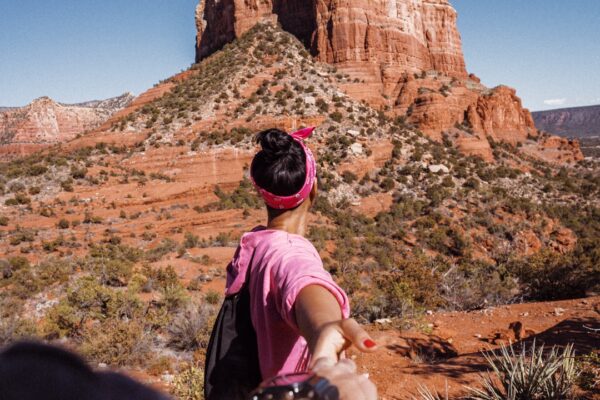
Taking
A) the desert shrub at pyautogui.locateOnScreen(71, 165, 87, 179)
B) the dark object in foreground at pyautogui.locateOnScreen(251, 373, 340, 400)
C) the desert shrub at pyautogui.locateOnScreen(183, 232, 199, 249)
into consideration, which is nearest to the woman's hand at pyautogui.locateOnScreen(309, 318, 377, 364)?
the dark object in foreground at pyautogui.locateOnScreen(251, 373, 340, 400)

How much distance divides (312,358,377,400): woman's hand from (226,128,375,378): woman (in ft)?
0.20

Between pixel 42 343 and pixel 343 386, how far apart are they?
1.48 feet

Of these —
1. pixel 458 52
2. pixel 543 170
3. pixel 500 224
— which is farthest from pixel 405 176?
pixel 458 52

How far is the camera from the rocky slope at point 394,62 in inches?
1406

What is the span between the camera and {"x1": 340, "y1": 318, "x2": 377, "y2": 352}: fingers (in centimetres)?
75

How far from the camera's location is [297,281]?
1062 mm

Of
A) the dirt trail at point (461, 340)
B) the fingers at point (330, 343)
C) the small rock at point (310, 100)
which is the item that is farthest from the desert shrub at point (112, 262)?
the small rock at point (310, 100)

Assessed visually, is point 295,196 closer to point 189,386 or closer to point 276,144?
point 276,144

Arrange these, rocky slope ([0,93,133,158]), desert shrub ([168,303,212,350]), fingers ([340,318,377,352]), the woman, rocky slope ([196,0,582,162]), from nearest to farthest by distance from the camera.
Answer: fingers ([340,318,377,352]) → the woman → desert shrub ([168,303,212,350]) → rocky slope ([196,0,582,162]) → rocky slope ([0,93,133,158])

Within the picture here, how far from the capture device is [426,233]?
63.7 feet

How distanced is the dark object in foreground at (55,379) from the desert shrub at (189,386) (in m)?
4.07

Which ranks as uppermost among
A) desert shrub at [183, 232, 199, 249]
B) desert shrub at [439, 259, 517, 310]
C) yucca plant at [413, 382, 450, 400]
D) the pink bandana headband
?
the pink bandana headband

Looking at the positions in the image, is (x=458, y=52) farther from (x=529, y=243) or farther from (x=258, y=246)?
(x=258, y=246)

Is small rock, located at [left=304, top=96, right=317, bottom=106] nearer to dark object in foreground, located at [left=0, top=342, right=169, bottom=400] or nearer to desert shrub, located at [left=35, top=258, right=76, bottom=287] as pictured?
desert shrub, located at [left=35, top=258, right=76, bottom=287]
